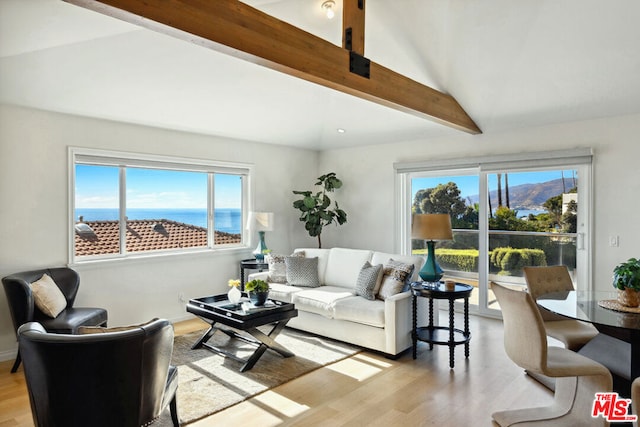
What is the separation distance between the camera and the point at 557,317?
11.9ft

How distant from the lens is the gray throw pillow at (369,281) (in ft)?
14.1

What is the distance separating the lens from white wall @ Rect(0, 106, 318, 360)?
395cm

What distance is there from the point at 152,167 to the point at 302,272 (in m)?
2.19

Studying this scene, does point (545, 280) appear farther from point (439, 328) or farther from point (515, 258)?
point (515, 258)

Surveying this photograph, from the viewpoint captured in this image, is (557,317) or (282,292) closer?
(557,317)

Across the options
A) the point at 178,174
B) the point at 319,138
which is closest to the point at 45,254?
the point at 178,174

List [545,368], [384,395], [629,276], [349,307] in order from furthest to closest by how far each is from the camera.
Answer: [349,307] < [384,395] < [629,276] < [545,368]

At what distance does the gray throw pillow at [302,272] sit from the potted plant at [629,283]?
3025 millimetres

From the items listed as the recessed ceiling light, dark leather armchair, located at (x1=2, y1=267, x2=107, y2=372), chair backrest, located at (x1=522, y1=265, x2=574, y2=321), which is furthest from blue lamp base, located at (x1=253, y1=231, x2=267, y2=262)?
chair backrest, located at (x1=522, y1=265, x2=574, y2=321)

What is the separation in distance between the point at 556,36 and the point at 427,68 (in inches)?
44.1

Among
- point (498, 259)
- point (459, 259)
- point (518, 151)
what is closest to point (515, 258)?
point (498, 259)

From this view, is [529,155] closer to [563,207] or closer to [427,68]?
[563,207]

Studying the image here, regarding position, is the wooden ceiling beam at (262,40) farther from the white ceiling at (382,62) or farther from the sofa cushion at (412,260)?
the sofa cushion at (412,260)

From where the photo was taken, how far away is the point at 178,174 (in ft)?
17.8
